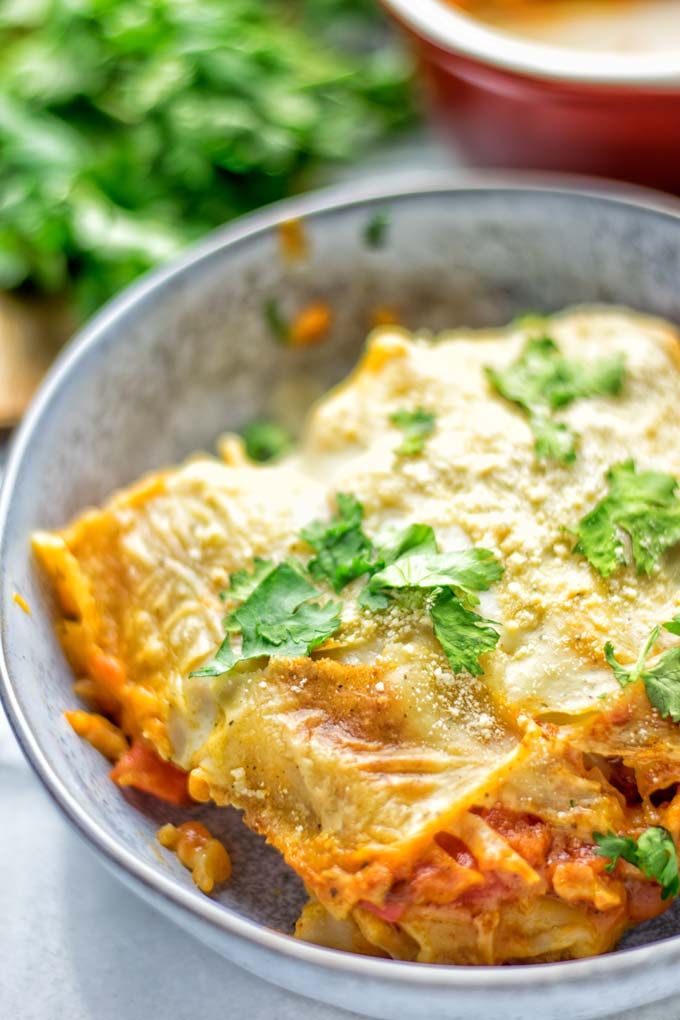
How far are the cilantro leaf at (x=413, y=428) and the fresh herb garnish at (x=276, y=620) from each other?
0.38 m

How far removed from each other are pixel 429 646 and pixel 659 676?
1.41 ft

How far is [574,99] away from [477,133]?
42cm

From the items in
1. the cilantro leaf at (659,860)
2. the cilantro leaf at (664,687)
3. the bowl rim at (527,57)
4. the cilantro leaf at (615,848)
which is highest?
the bowl rim at (527,57)

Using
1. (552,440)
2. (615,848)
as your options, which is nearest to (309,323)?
(552,440)

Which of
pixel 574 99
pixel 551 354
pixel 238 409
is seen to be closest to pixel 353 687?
pixel 551 354

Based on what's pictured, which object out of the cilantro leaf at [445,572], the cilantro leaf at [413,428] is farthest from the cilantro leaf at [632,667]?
the cilantro leaf at [413,428]

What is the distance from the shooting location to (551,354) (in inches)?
110

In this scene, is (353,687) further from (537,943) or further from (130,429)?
(130,429)

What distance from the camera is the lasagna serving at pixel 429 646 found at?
207 cm

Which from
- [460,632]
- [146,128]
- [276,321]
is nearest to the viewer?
[460,632]

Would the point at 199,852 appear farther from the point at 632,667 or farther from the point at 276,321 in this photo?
the point at 276,321

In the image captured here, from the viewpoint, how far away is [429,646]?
87.1 inches

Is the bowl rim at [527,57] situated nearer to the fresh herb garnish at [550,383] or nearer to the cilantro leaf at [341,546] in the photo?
the fresh herb garnish at [550,383]

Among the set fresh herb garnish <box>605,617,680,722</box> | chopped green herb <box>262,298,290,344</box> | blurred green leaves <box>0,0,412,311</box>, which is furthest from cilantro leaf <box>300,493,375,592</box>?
blurred green leaves <box>0,0,412,311</box>
